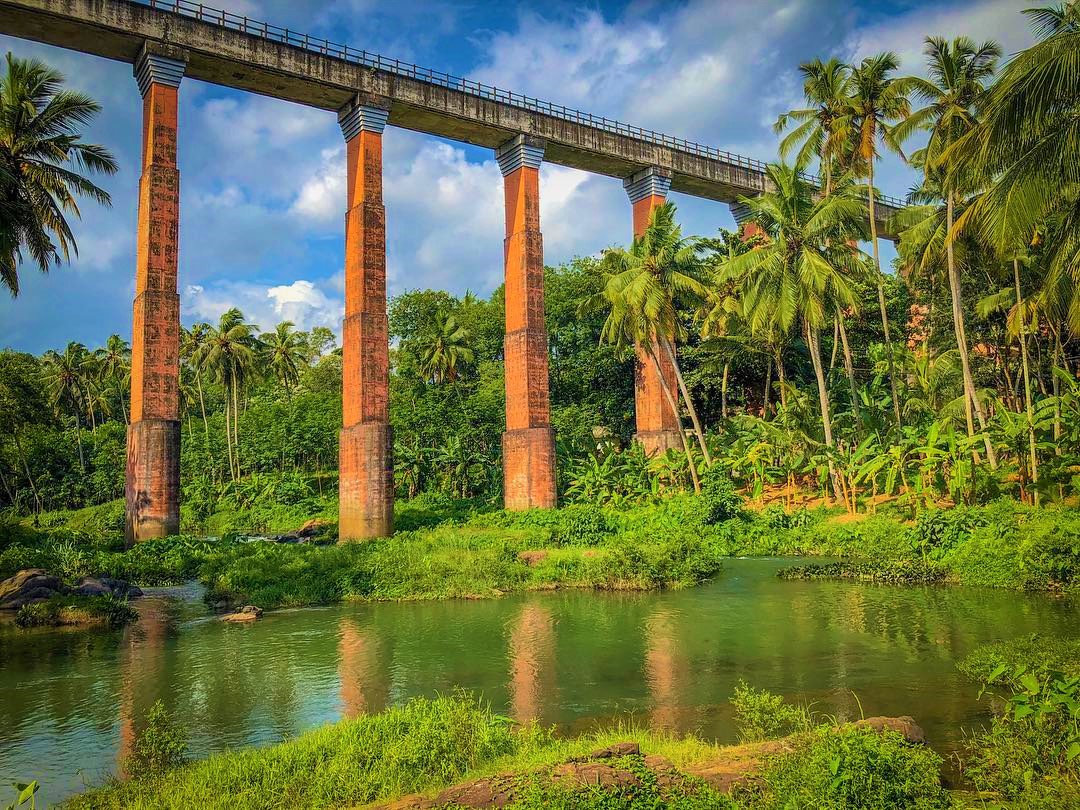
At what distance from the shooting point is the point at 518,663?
10.8m

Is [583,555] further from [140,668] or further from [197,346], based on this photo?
[197,346]

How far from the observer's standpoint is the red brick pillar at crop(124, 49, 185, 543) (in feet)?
67.7

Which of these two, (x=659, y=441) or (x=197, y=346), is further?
(x=197, y=346)

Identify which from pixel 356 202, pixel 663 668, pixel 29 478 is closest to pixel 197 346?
pixel 29 478

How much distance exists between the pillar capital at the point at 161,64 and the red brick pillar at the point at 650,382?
16.3 m

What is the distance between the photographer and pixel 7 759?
7.57 meters

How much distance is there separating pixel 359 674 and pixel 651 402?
21.1 m

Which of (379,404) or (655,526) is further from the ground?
(379,404)

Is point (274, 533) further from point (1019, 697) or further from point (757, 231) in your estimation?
point (1019, 697)

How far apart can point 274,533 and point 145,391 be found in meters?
12.0

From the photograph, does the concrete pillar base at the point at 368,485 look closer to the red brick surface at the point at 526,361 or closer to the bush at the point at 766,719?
the red brick surface at the point at 526,361

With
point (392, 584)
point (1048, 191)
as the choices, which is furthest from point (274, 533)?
point (1048, 191)

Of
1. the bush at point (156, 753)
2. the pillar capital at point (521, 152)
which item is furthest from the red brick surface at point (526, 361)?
the bush at point (156, 753)

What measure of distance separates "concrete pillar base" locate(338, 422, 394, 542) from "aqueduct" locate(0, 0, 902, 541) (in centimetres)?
4
